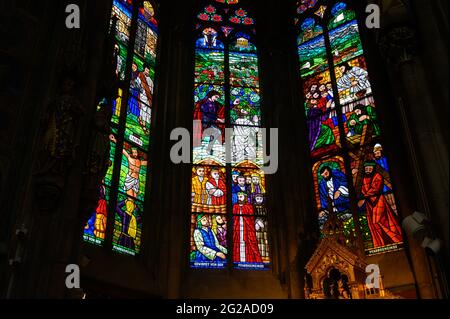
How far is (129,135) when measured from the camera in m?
11.1

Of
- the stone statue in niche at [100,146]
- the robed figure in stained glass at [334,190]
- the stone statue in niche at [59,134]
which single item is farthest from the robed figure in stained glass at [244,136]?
the stone statue in niche at [59,134]

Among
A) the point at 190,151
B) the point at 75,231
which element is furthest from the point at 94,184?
the point at 190,151

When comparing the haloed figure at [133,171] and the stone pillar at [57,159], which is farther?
the haloed figure at [133,171]

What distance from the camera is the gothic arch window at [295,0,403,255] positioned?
10.2 meters

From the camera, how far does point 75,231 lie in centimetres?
761

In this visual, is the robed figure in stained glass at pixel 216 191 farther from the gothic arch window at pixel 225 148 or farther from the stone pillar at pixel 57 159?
the stone pillar at pixel 57 159

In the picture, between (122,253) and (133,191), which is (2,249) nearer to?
(122,253)

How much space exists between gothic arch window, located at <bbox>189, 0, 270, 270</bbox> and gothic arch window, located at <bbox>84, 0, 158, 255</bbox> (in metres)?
1.16

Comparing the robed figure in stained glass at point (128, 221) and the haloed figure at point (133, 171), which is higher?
the haloed figure at point (133, 171)

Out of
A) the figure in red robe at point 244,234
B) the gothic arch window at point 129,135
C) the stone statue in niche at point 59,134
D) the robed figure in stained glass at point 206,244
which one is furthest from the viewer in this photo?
the figure in red robe at point 244,234

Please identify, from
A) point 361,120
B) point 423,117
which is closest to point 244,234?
point 361,120

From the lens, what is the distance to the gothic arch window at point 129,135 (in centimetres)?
991

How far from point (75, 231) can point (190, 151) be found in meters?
4.54

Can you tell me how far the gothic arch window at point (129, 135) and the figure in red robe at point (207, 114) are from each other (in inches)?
→ 44.2
